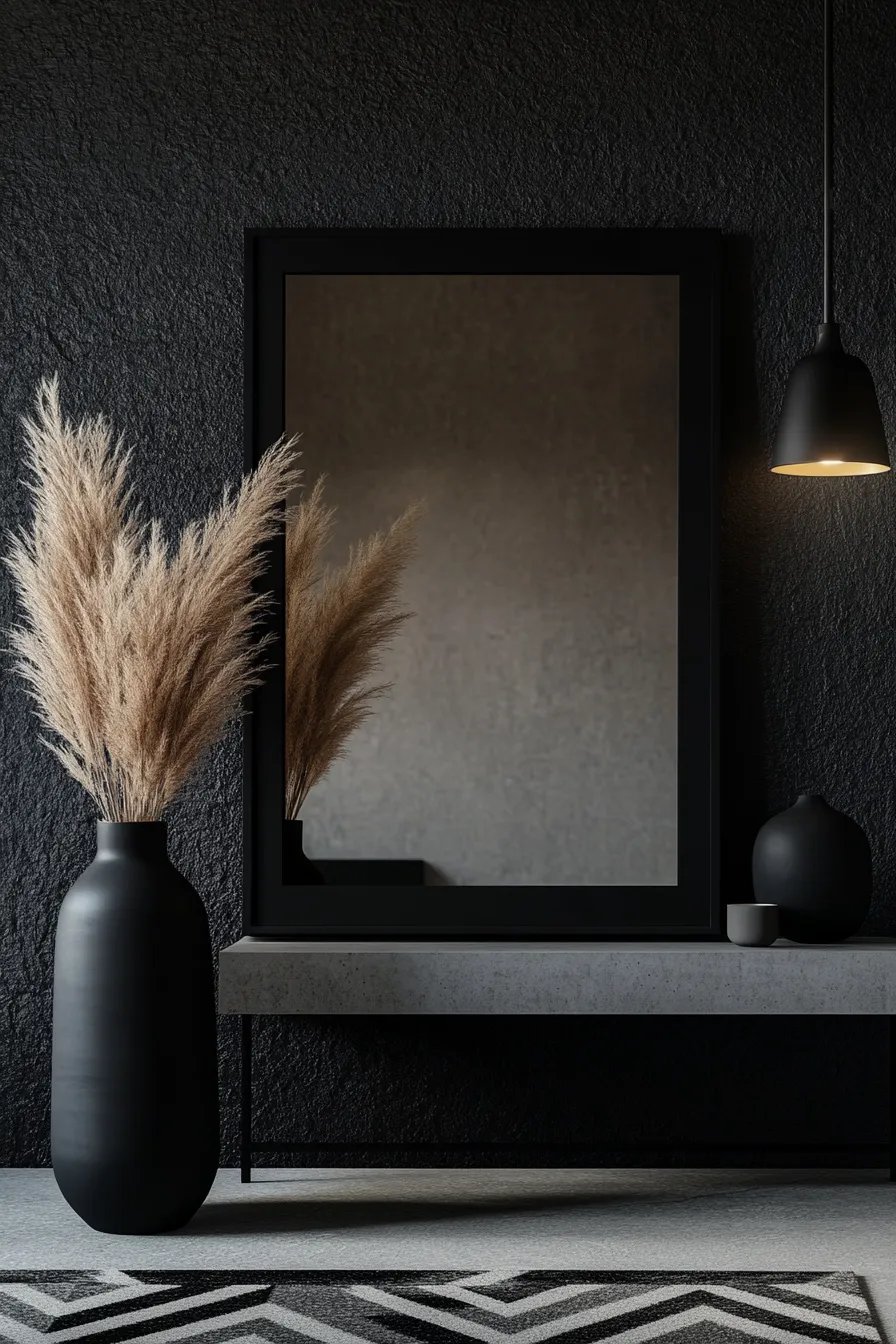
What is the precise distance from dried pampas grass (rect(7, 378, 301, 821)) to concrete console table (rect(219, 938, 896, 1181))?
416mm

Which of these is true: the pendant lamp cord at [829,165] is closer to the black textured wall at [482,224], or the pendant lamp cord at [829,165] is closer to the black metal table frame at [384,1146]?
the black textured wall at [482,224]

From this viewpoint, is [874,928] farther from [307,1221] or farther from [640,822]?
[307,1221]

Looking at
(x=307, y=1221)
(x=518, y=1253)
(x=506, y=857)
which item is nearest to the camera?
(x=518, y=1253)

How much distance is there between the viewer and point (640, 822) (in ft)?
10.4

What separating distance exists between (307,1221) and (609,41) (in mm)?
2564

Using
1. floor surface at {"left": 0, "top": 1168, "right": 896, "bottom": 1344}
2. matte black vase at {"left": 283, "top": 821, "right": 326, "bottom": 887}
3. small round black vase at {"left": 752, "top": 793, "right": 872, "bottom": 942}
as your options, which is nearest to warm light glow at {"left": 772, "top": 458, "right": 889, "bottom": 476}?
small round black vase at {"left": 752, "top": 793, "right": 872, "bottom": 942}

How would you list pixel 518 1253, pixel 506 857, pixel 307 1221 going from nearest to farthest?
pixel 518 1253 → pixel 307 1221 → pixel 506 857

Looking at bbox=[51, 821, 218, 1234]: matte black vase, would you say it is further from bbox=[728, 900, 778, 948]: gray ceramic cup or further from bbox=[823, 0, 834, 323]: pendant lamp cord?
→ bbox=[823, 0, 834, 323]: pendant lamp cord

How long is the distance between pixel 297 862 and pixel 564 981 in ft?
2.19

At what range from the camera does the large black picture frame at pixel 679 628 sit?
3135 millimetres

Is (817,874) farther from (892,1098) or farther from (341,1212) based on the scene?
(341,1212)

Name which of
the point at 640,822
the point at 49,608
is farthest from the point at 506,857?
the point at 49,608

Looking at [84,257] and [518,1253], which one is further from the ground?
[84,257]

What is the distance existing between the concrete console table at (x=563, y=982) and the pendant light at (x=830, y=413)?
984 millimetres
